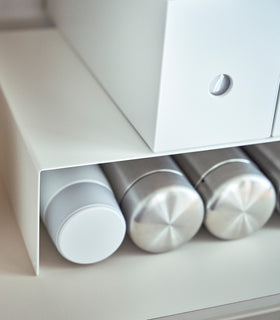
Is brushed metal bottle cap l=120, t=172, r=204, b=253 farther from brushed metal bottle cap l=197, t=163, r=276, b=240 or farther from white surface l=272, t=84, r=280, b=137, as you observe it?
white surface l=272, t=84, r=280, b=137

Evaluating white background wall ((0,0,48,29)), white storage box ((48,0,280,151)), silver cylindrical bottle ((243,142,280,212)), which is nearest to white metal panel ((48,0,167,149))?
white storage box ((48,0,280,151))

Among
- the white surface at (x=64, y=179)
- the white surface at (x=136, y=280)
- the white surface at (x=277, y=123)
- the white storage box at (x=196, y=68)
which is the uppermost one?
the white storage box at (x=196, y=68)

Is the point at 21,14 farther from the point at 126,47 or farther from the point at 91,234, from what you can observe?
the point at 91,234

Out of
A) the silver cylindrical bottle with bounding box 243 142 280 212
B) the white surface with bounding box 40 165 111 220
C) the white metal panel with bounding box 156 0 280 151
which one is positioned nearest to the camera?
the white metal panel with bounding box 156 0 280 151

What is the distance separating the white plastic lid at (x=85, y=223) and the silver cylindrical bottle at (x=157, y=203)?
0.08 feet

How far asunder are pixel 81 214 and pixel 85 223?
0.02 metres

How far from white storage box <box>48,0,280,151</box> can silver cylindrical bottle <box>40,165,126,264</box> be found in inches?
3.7

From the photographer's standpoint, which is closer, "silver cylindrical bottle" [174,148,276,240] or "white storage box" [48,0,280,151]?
"white storage box" [48,0,280,151]

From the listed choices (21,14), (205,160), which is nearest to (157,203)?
(205,160)

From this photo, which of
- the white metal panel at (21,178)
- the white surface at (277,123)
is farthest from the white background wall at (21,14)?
the white surface at (277,123)

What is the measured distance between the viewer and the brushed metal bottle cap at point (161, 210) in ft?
3.10

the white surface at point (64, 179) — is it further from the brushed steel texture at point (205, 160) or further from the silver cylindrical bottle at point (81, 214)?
the brushed steel texture at point (205, 160)

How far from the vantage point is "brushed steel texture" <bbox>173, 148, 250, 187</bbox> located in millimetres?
1011

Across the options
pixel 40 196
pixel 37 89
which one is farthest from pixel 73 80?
pixel 40 196
